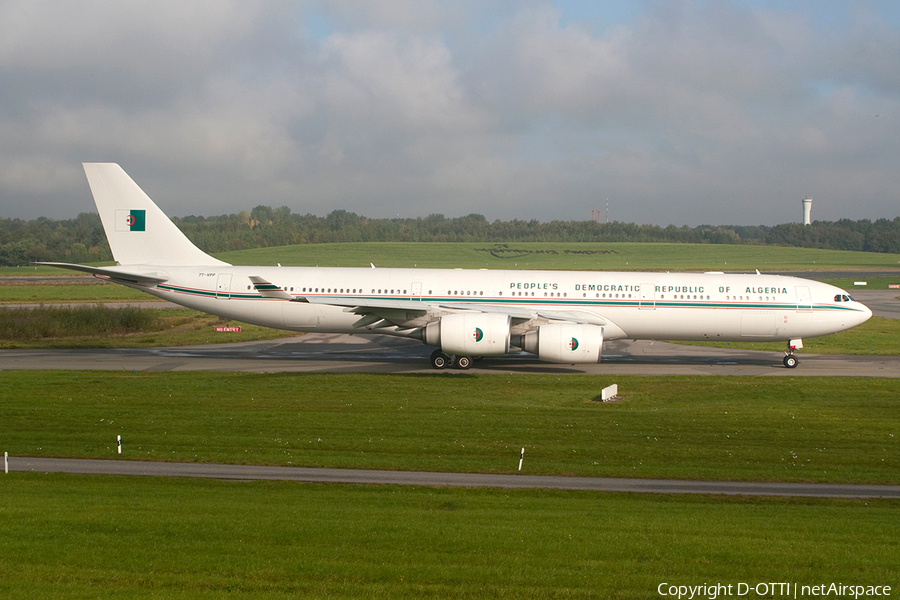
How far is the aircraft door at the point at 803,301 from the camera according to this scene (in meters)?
29.1

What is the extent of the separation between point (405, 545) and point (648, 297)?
22172 mm

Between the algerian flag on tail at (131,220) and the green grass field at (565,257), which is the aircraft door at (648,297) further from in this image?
the green grass field at (565,257)

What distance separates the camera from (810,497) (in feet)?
43.8

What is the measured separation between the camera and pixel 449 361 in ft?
94.4

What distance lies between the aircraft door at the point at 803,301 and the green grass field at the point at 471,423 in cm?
455

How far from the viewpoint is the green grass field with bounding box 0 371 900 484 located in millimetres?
15430

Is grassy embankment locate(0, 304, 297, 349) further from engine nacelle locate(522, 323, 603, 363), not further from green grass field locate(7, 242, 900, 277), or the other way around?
green grass field locate(7, 242, 900, 277)

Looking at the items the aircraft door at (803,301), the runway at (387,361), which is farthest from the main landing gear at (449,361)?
the aircraft door at (803,301)

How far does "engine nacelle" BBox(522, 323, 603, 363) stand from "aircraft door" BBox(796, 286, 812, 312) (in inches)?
363

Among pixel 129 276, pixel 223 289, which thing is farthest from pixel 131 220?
pixel 223 289

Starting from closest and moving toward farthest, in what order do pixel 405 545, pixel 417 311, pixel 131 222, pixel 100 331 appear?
pixel 405 545, pixel 417 311, pixel 131 222, pixel 100 331

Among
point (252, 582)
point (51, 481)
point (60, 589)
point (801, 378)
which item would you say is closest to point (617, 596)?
point (252, 582)

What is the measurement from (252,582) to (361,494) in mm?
5093

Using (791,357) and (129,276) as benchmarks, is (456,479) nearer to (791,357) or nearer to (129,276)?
(791,357)
